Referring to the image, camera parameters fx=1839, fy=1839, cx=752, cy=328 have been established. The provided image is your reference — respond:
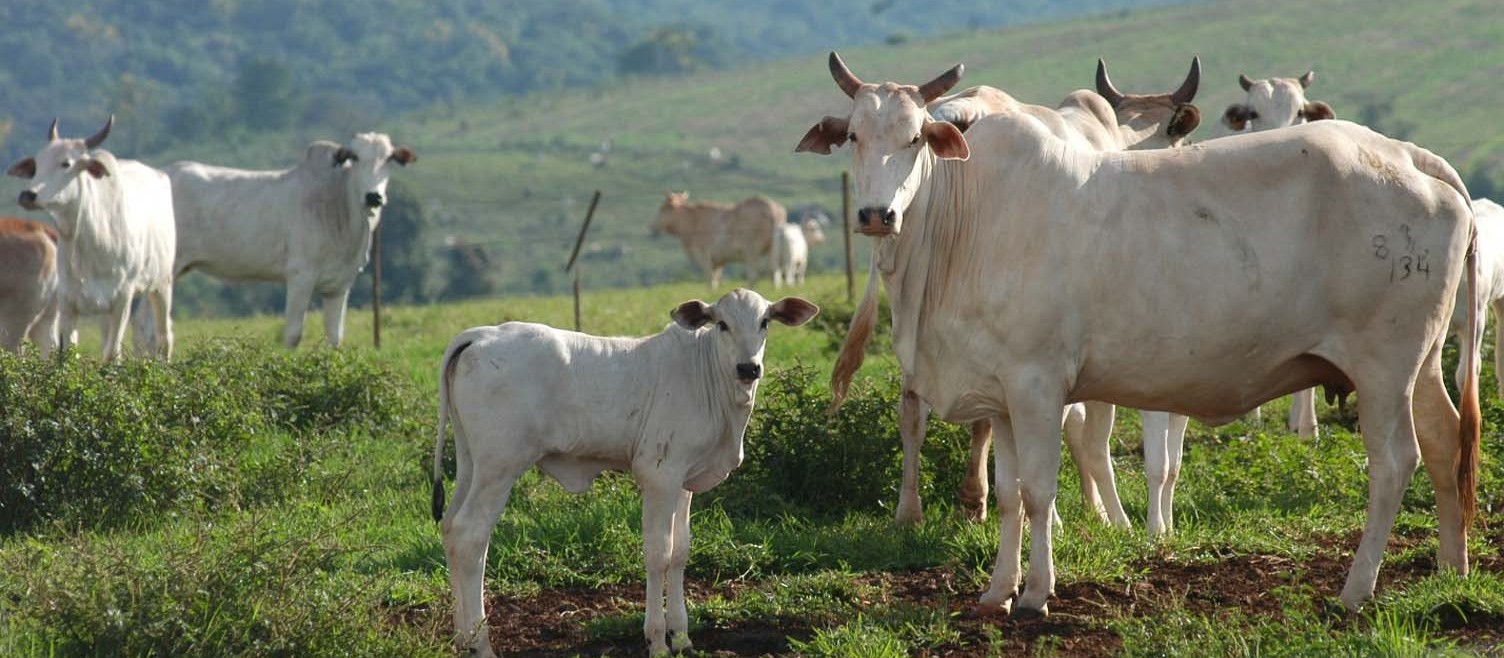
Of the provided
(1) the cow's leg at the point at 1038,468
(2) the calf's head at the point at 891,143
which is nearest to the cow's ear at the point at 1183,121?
(2) the calf's head at the point at 891,143

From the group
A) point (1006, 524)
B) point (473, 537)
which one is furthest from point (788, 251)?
point (473, 537)

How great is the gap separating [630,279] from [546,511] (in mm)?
68159

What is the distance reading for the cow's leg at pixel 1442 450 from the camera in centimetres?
824

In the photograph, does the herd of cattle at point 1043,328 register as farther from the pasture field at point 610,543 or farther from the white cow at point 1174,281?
the pasture field at point 610,543

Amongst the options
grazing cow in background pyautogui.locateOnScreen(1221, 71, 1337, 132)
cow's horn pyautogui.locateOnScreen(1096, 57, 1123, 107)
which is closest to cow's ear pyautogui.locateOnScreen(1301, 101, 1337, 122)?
grazing cow in background pyautogui.locateOnScreen(1221, 71, 1337, 132)

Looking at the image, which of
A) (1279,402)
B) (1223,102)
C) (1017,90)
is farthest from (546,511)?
(1017,90)

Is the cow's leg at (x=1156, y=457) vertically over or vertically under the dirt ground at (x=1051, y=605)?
over

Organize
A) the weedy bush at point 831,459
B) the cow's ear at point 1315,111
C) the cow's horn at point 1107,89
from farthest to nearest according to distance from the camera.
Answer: the cow's ear at point 1315,111 < the cow's horn at point 1107,89 < the weedy bush at point 831,459

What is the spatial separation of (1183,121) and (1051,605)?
391cm

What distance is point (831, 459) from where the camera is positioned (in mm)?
10039

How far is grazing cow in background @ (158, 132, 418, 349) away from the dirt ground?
385 inches

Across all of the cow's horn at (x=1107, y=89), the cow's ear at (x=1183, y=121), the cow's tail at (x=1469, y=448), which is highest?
the cow's horn at (x=1107, y=89)

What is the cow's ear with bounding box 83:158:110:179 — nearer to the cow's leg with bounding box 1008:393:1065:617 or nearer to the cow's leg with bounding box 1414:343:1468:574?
the cow's leg with bounding box 1008:393:1065:617

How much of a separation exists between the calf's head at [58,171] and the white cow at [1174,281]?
8.45 metres
